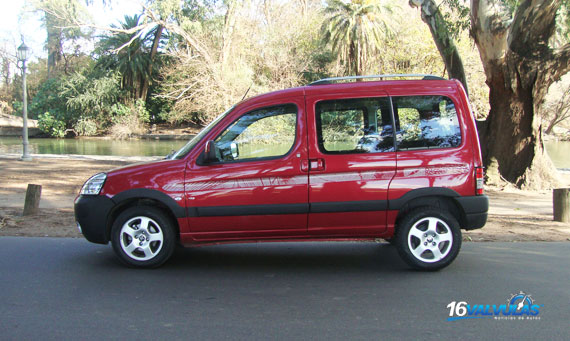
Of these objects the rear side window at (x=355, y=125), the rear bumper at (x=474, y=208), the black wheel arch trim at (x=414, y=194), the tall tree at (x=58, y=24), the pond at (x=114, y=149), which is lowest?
the rear bumper at (x=474, y=208)

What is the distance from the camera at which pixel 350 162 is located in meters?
5.31

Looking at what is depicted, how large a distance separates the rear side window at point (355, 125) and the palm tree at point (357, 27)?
89.9 ft

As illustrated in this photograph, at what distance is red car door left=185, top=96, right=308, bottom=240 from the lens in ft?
17.4

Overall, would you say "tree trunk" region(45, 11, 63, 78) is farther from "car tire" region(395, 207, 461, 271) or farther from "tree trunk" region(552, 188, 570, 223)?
"car tire" region(395, 207, 461, 271)

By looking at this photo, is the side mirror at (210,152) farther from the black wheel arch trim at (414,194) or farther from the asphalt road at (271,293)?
the black wheel arch trim at (414,194)

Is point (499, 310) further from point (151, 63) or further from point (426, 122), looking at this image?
point (151, 63)

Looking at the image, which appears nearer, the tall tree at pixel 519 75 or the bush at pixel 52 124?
the tall tree at pixel 519 75

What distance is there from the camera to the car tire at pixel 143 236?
5387mm

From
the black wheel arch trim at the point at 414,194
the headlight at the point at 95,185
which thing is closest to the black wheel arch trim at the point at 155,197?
the headlight at the point at 95,185

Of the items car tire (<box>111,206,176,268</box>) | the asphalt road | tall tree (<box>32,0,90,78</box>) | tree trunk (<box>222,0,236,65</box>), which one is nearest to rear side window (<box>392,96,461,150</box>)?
the asphalt road

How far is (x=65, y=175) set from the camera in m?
15.2

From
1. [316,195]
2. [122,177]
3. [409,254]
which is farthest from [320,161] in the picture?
[122,177]

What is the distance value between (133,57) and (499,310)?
43.6m

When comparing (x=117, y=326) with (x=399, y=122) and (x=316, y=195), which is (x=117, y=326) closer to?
(x=316, y=195)
